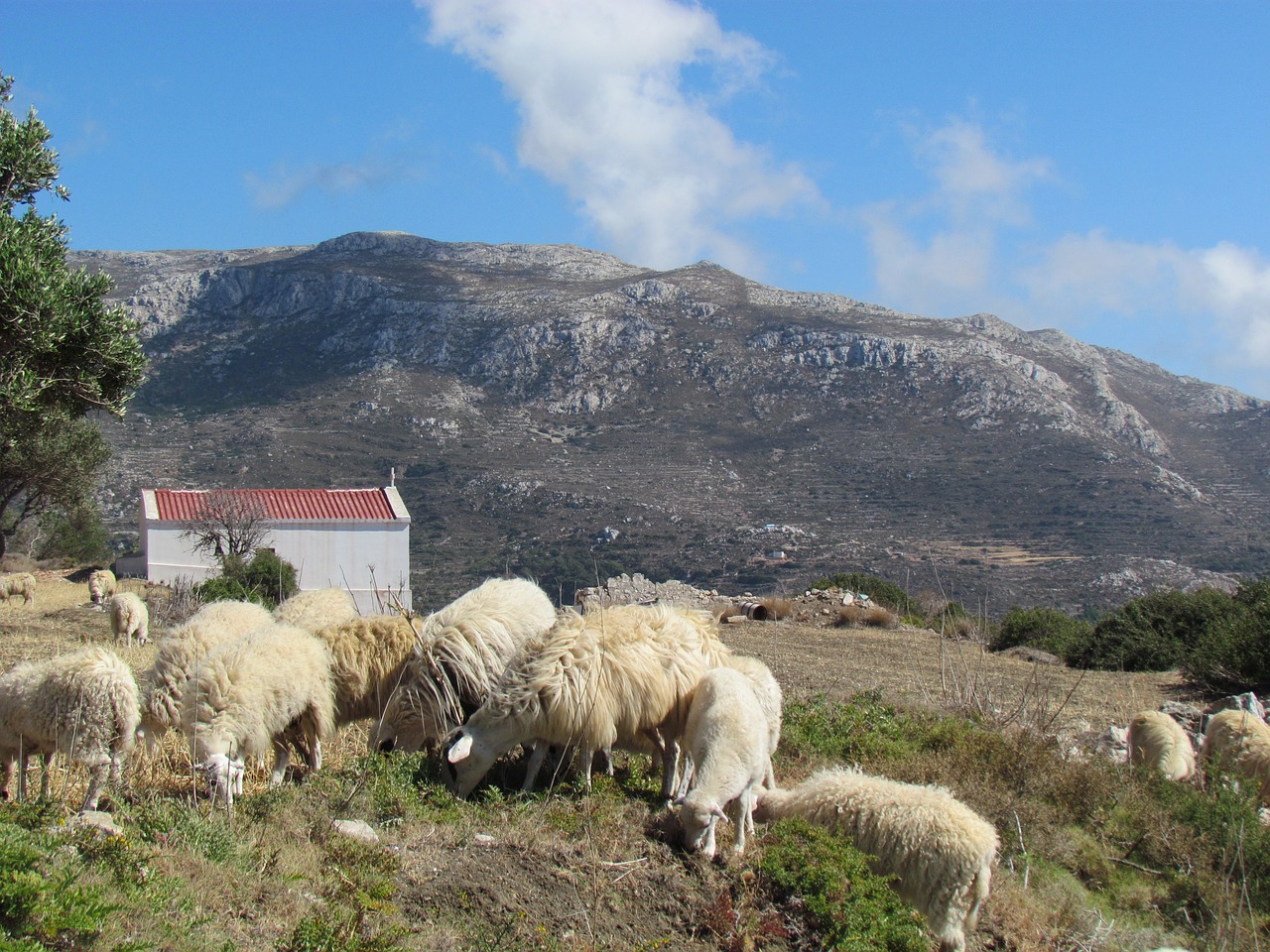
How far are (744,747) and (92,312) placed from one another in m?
8.03

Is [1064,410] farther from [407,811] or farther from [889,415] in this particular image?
[407,811]

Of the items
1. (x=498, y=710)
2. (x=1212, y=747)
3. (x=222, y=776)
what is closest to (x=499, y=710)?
(x=498, y=710)

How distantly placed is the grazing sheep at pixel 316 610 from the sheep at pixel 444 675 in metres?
1.48

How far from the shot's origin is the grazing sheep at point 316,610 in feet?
32.8

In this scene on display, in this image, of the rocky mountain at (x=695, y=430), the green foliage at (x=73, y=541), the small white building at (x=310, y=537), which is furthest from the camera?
the rocky mountain at (x=695, y=430)

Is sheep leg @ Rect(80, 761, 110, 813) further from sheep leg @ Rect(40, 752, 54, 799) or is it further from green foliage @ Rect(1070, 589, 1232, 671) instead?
green foliage @ Rect(1070, 589, 1232, 671)

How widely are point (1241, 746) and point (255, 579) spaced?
849 inches

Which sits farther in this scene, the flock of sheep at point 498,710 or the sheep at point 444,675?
the sheep at point 444,675

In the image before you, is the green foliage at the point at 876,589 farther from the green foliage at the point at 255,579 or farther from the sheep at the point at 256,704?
the sheep at the point at 256,704

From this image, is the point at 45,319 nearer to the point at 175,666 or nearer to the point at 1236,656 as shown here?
the point at 175,666

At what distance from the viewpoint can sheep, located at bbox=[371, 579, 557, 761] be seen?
8.27 metres

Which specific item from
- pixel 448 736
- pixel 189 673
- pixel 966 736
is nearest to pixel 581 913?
pixel 448 736

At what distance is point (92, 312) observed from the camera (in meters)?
11.0

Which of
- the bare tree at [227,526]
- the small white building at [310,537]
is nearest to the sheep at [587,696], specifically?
A: the small white building at [310,537]
